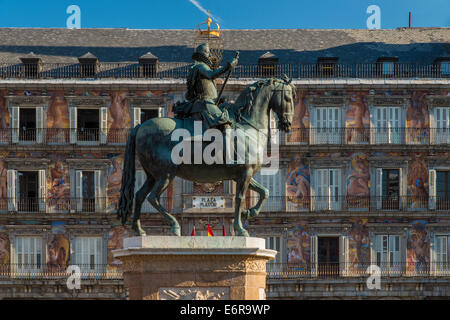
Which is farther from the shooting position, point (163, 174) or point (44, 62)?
point (44, 62)

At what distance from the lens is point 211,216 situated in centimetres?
5184

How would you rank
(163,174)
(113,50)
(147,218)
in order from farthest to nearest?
1. (113,50)
2. (147,218)
3. (163,174)

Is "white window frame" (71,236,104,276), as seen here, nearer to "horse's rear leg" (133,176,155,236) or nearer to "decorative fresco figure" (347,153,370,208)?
"decorative fresco figure" (347,153,370,208)

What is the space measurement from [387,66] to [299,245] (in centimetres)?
1064

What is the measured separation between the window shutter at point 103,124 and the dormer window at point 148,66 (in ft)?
9.15

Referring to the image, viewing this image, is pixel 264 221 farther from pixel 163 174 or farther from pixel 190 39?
pixel 163 174

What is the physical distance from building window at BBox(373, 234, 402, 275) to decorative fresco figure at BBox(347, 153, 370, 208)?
8.00ft

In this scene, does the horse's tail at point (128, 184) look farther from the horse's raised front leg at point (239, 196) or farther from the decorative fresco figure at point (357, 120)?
the decorative fresco figure at point (357, 120)

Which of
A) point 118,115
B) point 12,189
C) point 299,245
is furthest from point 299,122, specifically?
point 12,189

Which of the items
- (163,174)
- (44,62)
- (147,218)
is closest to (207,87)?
(163,174)

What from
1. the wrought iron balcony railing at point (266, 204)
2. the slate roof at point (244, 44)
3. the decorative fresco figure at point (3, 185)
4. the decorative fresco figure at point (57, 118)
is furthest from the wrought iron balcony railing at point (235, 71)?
the wrought iron balcony railing at point (266, 204)

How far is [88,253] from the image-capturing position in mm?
51719

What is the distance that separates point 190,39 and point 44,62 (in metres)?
8.37

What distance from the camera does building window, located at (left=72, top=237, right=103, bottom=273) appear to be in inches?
2030
